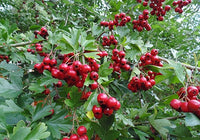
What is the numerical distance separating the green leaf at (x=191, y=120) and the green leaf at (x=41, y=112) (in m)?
0.71

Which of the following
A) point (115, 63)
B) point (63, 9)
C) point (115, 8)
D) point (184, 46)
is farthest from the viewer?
point (184, 46)

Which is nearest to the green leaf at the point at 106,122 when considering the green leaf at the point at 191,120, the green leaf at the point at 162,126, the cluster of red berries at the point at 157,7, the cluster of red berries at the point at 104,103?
the cluster of red berries at the point at 104,103

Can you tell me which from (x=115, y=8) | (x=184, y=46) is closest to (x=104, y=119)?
(x=115, y=8)

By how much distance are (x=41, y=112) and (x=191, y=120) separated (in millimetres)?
771

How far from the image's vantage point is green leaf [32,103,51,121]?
901 mm

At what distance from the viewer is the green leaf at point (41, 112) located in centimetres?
90

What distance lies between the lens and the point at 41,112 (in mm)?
922

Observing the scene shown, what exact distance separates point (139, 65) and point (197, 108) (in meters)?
0.62

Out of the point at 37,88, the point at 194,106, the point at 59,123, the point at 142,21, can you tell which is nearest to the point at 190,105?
the point at 194,106

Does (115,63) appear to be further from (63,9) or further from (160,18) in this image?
(63,9)

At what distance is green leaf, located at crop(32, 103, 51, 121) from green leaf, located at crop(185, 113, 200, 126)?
710 millimetres

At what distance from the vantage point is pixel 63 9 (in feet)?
9.27

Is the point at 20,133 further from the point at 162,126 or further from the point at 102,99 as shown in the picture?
the point at 162,126

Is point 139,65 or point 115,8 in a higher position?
point 115,8
